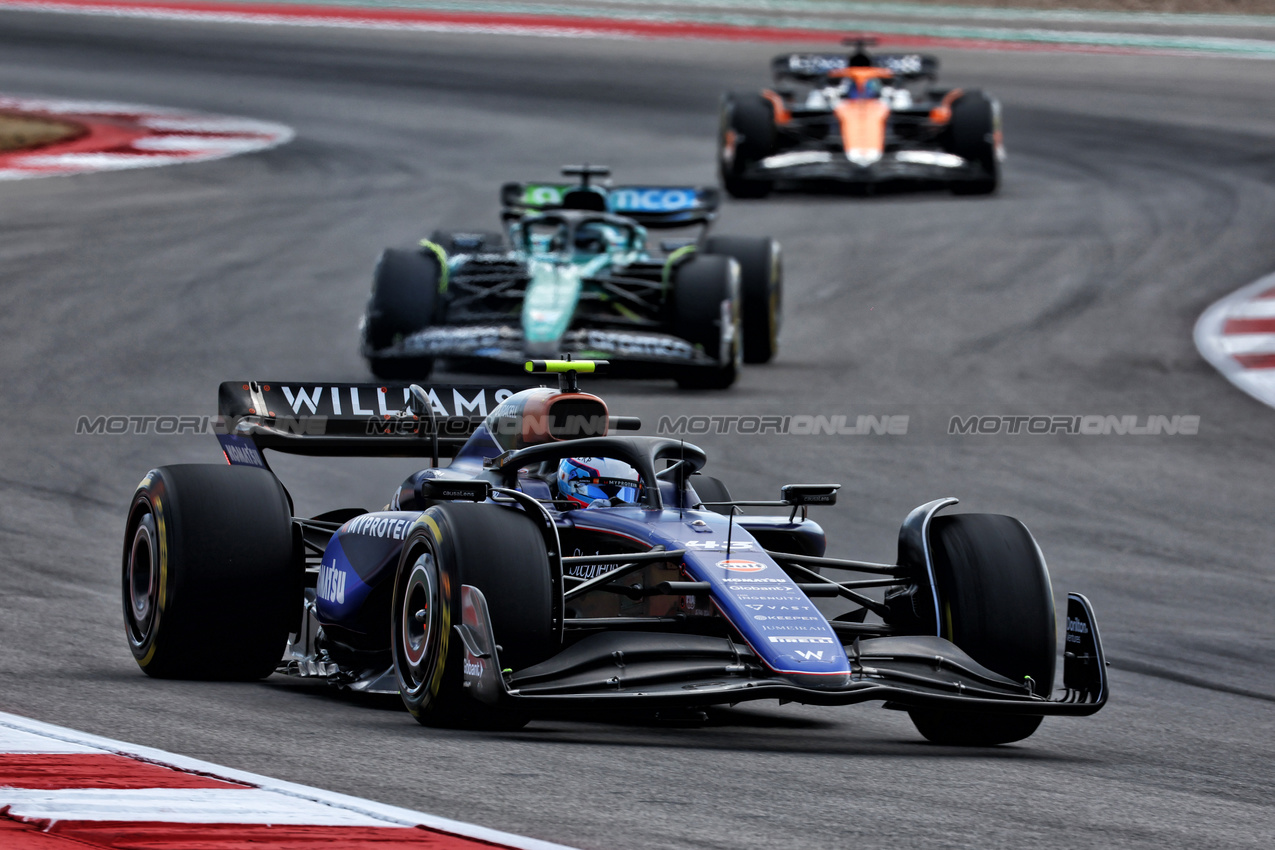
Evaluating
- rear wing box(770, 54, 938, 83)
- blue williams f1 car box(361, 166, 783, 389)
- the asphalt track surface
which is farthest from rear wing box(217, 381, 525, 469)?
rear wing box(770, 54, 938, 83)

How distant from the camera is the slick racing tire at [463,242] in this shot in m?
16.8

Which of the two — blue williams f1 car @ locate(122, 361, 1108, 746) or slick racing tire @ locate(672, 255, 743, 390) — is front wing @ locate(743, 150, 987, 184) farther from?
blue williams f1 car @ locate(122, 361, 1108, 746)

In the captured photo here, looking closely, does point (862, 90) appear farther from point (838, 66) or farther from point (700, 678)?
point (700, 678)

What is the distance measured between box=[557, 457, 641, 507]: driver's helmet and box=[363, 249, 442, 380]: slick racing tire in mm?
7973

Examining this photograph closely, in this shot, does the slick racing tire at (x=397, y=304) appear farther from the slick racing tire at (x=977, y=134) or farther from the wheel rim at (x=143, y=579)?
the slick racing tire at (x=977, y=134)

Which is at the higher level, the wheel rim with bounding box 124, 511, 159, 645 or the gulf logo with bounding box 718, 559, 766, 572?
the gulf logo with bounding box 718, 559, 766, 572

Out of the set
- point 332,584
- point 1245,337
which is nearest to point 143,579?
point 332,584

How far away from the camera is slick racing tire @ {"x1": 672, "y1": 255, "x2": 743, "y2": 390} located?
51.7 feet

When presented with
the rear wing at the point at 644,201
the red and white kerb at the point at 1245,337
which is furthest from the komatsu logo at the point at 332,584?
the red and white kerb at the point at 1245,337

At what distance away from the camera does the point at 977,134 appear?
22812 mm

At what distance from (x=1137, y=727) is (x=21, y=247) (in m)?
15.2

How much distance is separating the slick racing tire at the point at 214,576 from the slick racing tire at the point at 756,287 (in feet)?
30.2

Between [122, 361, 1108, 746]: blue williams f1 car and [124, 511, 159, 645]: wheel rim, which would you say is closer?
[122, 361, 1108, 746]: blue williams f1 car

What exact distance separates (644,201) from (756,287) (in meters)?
1.45
